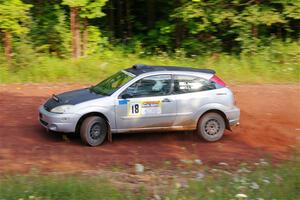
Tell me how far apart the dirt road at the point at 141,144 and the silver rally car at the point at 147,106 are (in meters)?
0.36

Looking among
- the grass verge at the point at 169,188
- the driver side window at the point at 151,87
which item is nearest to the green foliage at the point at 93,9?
the driver side window at the point at 151,87

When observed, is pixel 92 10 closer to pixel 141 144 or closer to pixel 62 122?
pixel 141 144

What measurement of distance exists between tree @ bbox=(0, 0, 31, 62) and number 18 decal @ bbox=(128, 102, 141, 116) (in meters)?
7.79

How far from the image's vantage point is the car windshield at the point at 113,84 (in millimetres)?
11172

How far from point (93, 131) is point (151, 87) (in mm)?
1467

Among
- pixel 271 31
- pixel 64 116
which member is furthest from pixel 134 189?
pixel 271 31

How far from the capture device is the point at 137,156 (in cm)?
1042

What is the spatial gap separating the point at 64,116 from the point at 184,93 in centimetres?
249

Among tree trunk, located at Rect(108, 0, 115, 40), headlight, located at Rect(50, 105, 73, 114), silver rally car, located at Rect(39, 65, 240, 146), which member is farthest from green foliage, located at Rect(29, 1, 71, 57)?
headlight, located at Rect(50, 105, 73, 114)

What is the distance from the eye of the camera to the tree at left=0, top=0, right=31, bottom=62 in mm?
17219

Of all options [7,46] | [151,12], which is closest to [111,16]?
[151,12]

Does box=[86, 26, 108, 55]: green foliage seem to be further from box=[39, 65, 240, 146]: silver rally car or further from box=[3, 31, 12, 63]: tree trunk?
box=[39, 65, 240, 146]: silver rally car

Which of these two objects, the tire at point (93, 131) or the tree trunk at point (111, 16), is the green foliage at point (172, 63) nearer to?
the tree trunk at point (111, 16)

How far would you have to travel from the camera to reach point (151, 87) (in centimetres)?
1119
